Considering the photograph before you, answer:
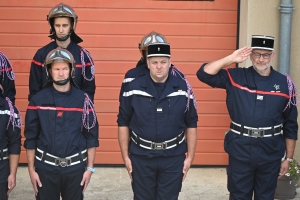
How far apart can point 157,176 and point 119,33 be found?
314 centimetres

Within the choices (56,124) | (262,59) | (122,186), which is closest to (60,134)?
(56,124)

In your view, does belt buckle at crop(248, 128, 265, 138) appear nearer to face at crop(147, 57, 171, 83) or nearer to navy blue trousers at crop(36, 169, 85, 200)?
face at crop(147, 57, 171, 83)

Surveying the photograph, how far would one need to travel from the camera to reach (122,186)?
8484 mm

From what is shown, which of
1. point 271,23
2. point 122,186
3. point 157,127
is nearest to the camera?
point 157,127

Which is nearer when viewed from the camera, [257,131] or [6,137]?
[6,137]

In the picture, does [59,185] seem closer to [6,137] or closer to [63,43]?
[6,137]

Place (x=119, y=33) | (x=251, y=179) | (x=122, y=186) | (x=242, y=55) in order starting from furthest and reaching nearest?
(x=119, y=33) < (x=122, y=186) < (x=251, y=179) < (x=242, y=55)

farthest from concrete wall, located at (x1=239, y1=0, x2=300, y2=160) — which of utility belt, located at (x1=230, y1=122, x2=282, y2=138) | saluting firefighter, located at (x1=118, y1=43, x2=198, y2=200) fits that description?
saluting firefighter, located at (x1=118, y1=43, x2=198, y2=200)

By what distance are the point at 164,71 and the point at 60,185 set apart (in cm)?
143

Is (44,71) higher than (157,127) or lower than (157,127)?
higher

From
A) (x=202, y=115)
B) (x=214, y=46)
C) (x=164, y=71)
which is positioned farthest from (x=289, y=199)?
(x=164, y=71)

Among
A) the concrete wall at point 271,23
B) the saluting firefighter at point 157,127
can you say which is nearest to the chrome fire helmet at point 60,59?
the saluting firefighter at point 157,127

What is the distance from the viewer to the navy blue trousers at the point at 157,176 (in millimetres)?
6133

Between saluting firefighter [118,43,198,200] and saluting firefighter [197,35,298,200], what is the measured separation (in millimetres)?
410
